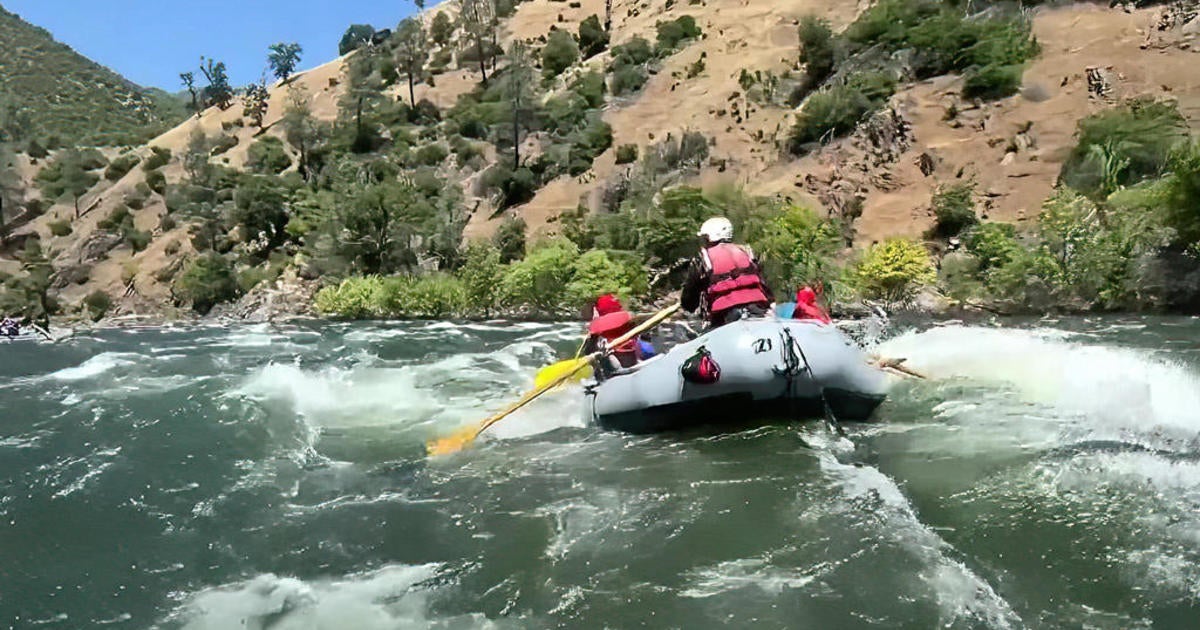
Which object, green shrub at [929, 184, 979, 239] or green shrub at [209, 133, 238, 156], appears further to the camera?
green shrub at [209, 133, 238, 156]

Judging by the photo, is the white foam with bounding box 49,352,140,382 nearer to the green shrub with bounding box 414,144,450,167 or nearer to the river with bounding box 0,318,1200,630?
the river with bounding box 0,318,1200,630

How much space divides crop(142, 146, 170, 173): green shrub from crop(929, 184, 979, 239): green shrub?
56.7 m

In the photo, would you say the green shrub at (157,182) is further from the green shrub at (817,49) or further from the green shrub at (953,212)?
the green shrub at (953,212)

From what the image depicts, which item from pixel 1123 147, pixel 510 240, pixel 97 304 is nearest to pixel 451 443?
pixel 1123 147

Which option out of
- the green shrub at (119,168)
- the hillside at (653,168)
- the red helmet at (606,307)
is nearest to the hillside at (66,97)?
the green shrub at (119,168)

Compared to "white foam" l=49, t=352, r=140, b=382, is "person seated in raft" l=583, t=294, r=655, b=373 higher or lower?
lower

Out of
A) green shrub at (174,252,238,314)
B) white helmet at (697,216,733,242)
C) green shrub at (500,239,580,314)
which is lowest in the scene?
white helmet at (697,216,733,242)

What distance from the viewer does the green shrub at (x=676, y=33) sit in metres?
50.5

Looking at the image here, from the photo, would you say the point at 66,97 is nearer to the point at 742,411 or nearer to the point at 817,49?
the point at 817,49

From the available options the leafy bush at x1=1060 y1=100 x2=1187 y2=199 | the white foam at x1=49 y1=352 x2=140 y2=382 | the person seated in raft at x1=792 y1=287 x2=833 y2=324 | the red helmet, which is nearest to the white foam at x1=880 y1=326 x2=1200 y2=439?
the person seated in raft at x1=792 y1=287 x2=833 y2=324

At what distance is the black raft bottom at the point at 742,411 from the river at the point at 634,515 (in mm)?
187

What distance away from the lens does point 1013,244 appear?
66.7 feet

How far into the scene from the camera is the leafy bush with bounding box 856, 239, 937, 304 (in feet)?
67.5

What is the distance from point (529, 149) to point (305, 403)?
35841 mm
